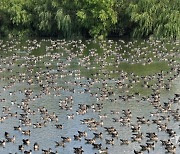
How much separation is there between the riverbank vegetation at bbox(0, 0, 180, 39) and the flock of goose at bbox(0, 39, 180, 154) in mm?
6202

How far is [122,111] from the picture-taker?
51.5 m

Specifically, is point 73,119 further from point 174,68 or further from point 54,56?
point 54,56

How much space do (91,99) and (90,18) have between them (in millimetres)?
38881

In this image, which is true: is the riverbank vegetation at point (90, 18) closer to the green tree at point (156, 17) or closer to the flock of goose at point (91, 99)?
the green tree at point (156, 17)

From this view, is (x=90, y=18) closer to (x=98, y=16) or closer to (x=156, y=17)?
(x=98, y=16)

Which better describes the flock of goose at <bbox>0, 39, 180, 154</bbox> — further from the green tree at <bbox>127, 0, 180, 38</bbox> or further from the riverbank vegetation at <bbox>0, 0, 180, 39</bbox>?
the riverbank vegetation at <bbox>0, 0, 180, 39</bbox>

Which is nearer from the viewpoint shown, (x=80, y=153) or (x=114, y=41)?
(x=80, y=153)

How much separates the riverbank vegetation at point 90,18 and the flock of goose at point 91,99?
620cm

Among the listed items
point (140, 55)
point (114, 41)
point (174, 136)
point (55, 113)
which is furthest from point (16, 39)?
point (174, 136)

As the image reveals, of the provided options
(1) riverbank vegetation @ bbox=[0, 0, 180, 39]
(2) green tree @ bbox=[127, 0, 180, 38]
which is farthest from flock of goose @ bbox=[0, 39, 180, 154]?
(1) riverbank vegetation @ bbox=[0, 0, 180, 39]

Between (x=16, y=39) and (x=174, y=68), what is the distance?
3458 cm

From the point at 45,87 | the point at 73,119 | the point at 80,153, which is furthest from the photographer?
the point at 45,87

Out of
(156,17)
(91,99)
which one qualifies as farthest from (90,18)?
(91,99)

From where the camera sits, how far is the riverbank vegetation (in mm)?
88562
